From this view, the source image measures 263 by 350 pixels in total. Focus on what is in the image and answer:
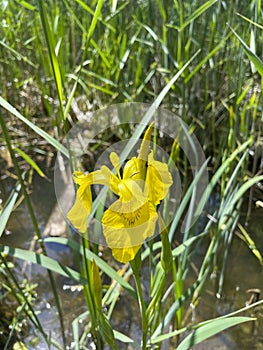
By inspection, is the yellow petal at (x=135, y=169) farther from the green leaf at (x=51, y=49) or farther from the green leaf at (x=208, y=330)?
the green leaf at (x=208, y=330)

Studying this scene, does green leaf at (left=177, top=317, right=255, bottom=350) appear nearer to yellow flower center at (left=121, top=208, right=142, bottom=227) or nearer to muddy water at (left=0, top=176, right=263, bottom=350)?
yellow flower center at (left=121, top=208, right=142, bottom=227)

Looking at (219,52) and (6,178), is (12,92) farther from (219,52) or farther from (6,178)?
(219,52)

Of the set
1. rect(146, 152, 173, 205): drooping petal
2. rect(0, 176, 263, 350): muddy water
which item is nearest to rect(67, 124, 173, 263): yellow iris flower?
rect(146, 152, 173, 205): drooping petal

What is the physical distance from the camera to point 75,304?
46.0 inches

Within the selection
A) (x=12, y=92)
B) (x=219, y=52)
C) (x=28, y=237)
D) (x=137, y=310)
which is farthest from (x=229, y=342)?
(x=12, y=92)

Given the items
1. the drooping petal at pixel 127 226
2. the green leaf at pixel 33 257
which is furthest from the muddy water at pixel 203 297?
the drooping petal at pixel 127 226

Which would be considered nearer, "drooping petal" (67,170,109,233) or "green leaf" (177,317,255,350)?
"drooping petal" (67,170,109,233)

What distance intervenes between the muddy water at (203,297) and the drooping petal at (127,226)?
→ 0.60 meters

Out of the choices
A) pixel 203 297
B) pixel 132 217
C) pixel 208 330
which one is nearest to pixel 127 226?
pixel 132 217

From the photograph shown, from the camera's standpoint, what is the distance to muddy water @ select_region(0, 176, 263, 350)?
3.49 feet

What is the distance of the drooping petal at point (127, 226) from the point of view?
20.2 inches

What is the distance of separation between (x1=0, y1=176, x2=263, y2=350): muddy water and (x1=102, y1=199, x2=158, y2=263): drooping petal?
0.60 meters

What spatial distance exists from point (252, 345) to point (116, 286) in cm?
36

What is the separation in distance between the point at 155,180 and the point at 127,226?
0.20ft
